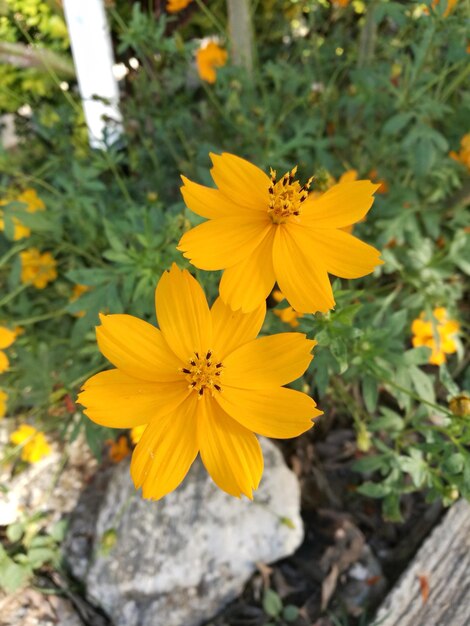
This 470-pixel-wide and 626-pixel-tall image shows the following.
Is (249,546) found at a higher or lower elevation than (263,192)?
lower

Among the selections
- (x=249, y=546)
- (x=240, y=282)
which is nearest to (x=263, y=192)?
(x=240, y=282)

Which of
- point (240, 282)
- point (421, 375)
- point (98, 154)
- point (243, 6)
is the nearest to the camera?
point (240, 282)

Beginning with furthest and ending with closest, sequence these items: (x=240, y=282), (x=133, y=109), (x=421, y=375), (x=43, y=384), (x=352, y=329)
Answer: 1. (x=133, y=109)
2. (x=43, y=384)
3. (x=421, y=375)
4. (x=352, y=329)
5. (x=240, y=282)

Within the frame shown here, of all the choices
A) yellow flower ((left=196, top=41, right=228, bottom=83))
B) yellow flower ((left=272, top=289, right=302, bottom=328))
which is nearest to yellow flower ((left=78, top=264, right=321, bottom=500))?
yellow flower ((left=272, top=289, right=302, bottom=328))

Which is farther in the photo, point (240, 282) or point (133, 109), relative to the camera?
point (133, 109)

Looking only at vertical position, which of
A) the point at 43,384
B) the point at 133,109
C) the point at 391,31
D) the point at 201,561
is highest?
the point at 391,31

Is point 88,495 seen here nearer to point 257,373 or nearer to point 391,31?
point 257,373

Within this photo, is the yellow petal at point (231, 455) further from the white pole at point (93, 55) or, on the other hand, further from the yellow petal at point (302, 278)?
the white pole at point (93, 55)

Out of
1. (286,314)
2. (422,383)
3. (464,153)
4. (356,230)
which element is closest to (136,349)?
(286,314)

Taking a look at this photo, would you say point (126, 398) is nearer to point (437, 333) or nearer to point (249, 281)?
point (249, 281)
